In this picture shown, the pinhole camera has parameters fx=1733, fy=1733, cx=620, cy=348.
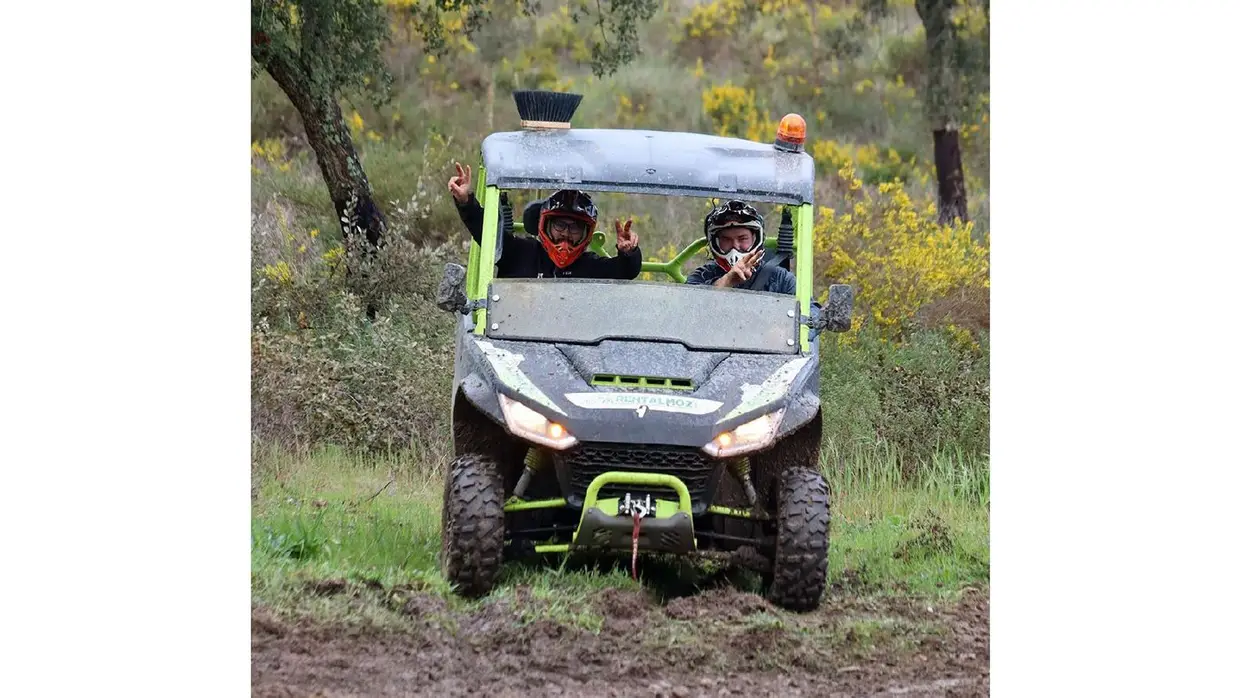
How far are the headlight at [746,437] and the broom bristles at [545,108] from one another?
1481 millimetres

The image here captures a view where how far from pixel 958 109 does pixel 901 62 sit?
191 centimetres

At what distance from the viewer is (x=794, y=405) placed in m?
5.94

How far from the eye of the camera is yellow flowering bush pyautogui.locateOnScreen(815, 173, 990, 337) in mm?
10227

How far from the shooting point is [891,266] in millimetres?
10297

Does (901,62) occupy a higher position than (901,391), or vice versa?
(901,62)

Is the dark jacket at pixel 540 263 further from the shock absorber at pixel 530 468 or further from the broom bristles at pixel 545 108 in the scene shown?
the shock absorber at pixel 530 468

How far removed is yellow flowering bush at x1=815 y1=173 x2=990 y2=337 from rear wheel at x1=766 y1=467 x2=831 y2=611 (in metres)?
4.17

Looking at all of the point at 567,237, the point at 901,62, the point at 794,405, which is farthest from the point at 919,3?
the point at 794,405

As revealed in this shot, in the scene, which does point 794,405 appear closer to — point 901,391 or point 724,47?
point 901,391

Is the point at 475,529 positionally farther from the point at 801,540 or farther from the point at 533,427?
the point at 801,540

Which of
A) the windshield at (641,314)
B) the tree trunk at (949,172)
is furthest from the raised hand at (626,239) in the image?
the tree trunk at (949,172)

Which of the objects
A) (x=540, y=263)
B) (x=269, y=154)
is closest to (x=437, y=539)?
(x=540, y=263)

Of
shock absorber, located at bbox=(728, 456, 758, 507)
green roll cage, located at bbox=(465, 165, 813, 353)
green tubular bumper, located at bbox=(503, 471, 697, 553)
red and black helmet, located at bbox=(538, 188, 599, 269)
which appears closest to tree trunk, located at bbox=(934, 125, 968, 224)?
red and black helmet, located at bbox=(538, 188, 599, 269)

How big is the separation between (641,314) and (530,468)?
0.70m
